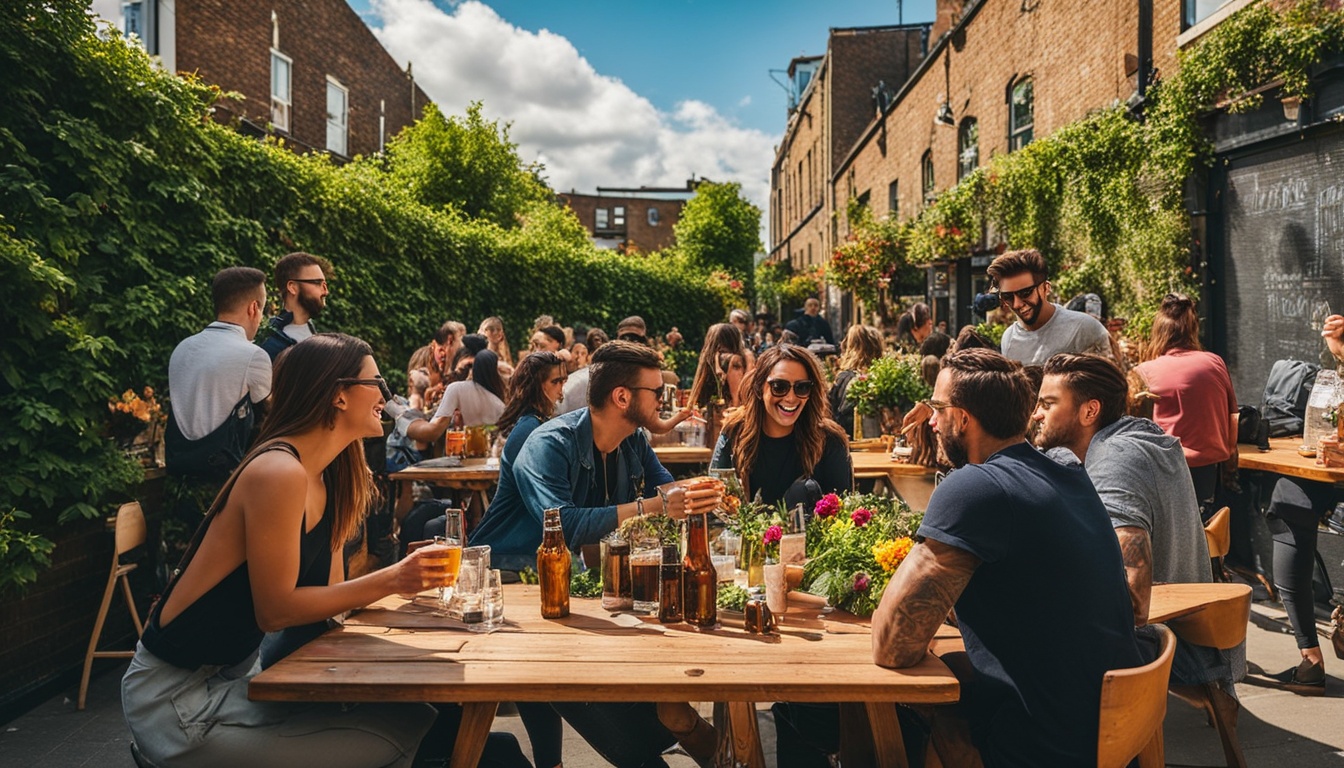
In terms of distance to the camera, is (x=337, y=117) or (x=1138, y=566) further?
(x=337, y=117)

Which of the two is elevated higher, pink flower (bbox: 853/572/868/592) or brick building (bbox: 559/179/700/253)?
brick building (bbox: 559/179/700/253)

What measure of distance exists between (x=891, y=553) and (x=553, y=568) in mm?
1065

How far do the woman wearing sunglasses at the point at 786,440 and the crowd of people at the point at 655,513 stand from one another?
1 cm

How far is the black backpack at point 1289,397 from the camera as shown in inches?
255

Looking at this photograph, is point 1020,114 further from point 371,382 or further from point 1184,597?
point 371,382

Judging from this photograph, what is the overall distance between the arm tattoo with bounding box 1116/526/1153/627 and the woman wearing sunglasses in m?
1.72

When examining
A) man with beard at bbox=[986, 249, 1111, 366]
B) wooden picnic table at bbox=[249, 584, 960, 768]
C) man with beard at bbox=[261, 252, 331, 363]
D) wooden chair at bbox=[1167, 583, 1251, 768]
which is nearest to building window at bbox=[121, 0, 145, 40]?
man with beard at bbox=[261, 252, 331, 363]

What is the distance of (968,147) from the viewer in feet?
52.8

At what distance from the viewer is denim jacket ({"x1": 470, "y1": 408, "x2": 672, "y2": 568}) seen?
3449 mm

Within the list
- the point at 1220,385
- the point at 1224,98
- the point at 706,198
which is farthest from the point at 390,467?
the point at 706,198

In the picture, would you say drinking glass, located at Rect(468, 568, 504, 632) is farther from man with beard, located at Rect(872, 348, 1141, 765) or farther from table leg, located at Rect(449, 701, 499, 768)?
man with beard, located at Rect(872, 348, 1141, 765)

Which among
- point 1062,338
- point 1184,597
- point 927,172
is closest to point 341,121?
point 927,172

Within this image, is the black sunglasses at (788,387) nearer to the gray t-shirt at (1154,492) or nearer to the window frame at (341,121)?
the gray t-shirt at (1154,492)

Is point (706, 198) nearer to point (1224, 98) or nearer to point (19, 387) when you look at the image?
point (1224, 98)
